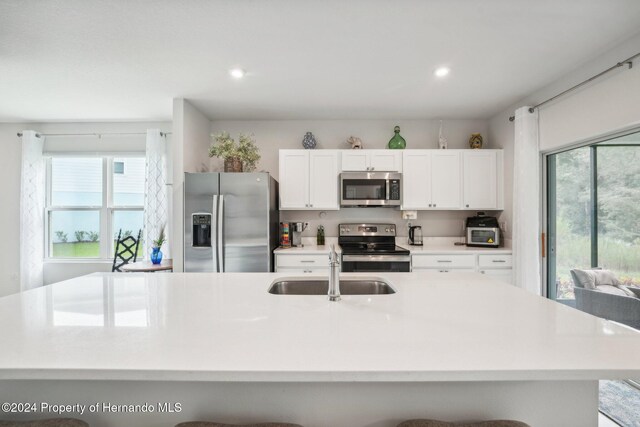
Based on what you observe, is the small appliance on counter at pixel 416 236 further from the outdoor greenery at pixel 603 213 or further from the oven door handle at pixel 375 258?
the outdoor greenery at pixel 603 213

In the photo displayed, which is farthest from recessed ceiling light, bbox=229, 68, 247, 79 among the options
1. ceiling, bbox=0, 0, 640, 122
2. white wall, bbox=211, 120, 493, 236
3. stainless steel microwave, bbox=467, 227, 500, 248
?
stainless steel microwave, bbox=467, 227, 500, 248

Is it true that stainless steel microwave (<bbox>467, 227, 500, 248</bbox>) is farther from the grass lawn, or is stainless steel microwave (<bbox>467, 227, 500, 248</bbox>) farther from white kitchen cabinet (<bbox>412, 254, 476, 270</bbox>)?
the grass lawn

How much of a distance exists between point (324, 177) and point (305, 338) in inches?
118

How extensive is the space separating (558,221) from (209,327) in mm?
3373

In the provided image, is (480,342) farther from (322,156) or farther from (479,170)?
(479,170)

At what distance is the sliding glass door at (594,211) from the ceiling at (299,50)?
0.80 m

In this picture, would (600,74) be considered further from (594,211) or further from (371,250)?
(371,250)

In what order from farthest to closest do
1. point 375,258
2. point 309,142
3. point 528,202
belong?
point 309,142 → point 375,258 → point 528,202

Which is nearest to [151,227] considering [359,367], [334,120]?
[334,120]

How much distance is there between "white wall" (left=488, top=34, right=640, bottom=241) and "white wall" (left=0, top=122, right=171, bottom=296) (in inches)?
181

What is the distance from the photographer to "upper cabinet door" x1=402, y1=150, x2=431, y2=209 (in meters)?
3.85

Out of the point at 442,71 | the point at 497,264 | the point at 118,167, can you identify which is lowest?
the point at 497,264

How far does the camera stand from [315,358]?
0.85 m

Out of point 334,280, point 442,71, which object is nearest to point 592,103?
point 442,71
